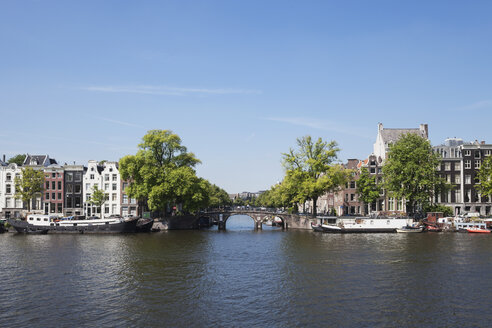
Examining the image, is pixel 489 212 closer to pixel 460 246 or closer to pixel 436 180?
pixel 436 180

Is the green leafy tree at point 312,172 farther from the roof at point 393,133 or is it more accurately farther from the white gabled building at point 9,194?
the white gabled building at point 9,194

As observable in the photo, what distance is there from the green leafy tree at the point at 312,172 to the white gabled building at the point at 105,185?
43343mm

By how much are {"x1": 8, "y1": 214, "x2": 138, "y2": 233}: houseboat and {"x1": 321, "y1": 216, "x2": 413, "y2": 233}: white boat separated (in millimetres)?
40302

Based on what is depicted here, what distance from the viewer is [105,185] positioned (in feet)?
364

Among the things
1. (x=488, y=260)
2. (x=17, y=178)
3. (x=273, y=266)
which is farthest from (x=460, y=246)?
(x=17, y=178)

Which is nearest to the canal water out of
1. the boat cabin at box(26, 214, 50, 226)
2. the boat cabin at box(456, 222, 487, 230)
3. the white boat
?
the boat cabin at box(456, 222, 487, 230)

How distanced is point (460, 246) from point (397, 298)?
32.3 meters

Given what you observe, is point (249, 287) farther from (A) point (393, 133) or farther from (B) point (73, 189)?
(A) point (393, 133)

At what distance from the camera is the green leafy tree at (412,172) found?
294 ft

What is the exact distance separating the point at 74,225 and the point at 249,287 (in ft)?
205

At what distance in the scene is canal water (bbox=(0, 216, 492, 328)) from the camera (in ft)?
91.5

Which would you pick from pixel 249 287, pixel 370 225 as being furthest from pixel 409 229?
pixel 249 287

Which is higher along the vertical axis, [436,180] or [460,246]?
[436,180]

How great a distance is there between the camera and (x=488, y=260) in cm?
4716
